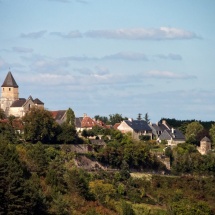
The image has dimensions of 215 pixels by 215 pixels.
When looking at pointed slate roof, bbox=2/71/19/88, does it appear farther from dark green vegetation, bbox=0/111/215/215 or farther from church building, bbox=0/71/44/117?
dark green vegetation, bbox=0/111/215/215

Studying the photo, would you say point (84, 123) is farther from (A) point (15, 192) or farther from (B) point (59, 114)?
(A) point (15, 192)

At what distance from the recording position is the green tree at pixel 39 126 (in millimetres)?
62312

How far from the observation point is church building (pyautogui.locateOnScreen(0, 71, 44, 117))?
69125 millimetres

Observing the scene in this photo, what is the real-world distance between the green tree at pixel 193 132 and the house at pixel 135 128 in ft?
11.5

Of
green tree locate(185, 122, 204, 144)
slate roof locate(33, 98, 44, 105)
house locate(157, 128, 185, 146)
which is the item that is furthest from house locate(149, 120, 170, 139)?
slate roof locate(33, 98, 44, 105)

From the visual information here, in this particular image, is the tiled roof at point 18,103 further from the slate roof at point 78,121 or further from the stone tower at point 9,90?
the slate roof at point 78,121

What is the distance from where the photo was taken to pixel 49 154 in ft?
193

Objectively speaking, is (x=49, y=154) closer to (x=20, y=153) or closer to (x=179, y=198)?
(x=20, y=153)

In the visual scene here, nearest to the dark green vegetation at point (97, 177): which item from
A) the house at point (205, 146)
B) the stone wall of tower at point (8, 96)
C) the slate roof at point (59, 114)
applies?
the slate roof at point (59, 114)

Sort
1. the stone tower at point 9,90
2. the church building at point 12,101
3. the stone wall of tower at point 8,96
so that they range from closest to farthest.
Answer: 1. the church building at point 12,101
2. the stone wall of tower at point 8,96
3. the stone tower at point 9,90

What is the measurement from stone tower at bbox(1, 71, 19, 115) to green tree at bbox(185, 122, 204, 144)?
14.8 m

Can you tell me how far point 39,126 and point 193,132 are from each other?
21173 mm

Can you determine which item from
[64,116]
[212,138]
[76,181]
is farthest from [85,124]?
[76,181]

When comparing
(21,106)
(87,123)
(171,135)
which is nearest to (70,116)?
(87,123)
